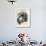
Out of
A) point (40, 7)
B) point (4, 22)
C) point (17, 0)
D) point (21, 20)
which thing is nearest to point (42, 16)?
point (40, 7)

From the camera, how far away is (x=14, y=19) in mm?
5309

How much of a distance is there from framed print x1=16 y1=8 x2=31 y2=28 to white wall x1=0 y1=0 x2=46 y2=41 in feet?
0.40

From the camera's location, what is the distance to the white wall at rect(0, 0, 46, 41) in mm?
5285

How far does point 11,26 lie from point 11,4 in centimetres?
88

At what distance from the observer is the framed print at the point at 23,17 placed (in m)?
5.32

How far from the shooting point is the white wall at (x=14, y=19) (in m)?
5.29

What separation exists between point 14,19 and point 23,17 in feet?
1.23

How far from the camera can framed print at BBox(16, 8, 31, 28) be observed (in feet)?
17.5

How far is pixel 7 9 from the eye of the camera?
208 inches

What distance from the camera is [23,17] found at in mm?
5375

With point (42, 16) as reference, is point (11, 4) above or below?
above

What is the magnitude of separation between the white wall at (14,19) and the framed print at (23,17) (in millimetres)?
121

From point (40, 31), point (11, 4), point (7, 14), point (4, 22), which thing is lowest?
point (40, 31)

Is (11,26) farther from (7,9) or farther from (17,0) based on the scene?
(17,0)
